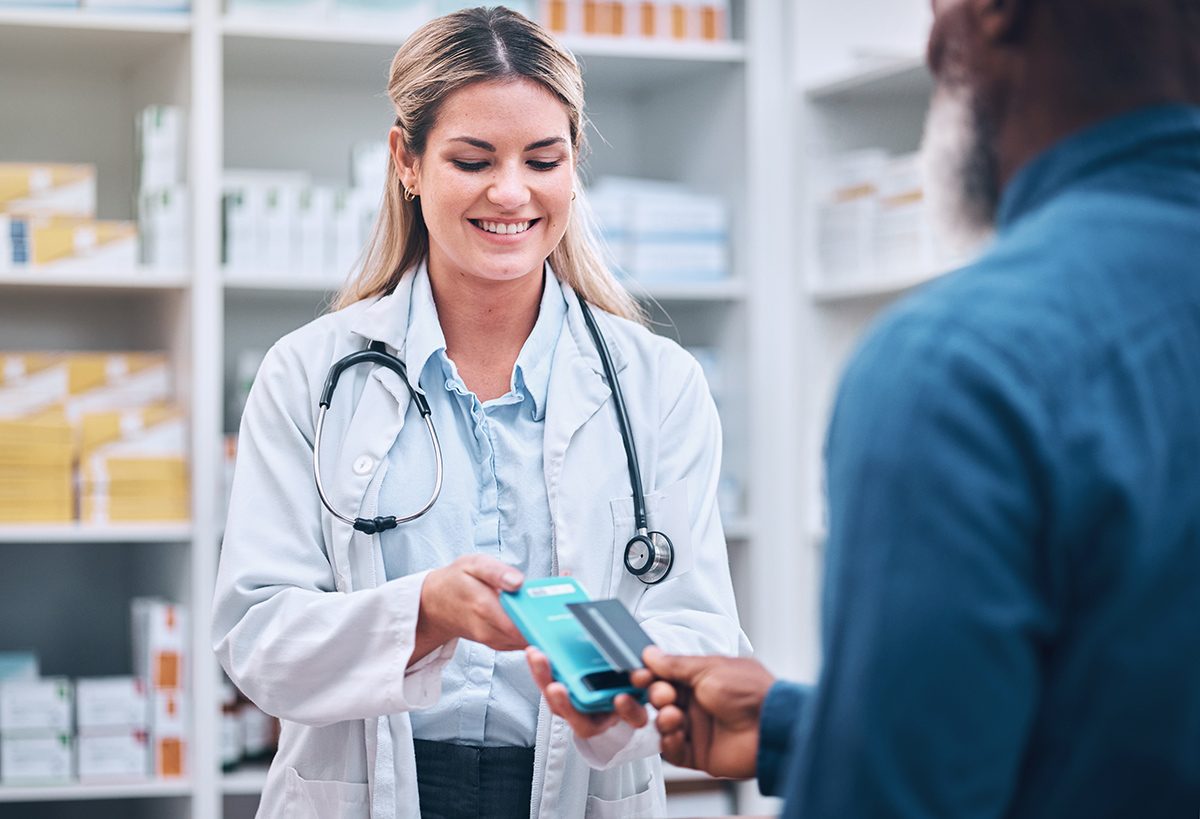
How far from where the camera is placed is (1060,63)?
64 centimetres

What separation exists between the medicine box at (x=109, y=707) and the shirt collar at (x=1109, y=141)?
241 centimetres

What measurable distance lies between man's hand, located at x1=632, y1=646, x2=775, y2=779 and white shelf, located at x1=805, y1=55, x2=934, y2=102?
6.61 ft

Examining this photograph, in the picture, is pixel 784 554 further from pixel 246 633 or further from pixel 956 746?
pixel 956 746

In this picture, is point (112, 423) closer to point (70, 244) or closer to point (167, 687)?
point (70, 244)

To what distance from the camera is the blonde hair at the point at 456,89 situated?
4.89 feet

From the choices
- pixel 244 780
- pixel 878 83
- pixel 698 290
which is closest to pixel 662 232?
pixel 698 290

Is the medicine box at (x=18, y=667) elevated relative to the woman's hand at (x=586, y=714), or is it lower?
lower

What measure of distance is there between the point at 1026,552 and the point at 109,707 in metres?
2.42

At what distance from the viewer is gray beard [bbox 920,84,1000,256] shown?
714mm

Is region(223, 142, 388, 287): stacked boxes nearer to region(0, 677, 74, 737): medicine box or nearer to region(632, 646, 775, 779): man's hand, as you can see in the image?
region(0, 677, 74, 737): medicine box

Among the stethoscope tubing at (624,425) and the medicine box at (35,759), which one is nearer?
the stethoscope tubing at (624,425)

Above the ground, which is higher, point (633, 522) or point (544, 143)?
point (544, 143)

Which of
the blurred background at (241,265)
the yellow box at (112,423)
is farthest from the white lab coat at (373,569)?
the yellow box at (112,423)

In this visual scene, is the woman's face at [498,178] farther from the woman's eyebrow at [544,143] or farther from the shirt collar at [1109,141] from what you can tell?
the shirt collar at [1109,141]
